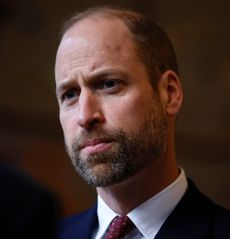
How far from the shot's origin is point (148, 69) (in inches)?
64.4

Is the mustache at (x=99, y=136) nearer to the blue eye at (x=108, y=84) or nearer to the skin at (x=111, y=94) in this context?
the skin at (x=111, y=94)

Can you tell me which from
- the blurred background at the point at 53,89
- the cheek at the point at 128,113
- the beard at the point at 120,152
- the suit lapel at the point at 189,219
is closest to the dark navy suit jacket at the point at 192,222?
the suit lapel at the point at 189,219

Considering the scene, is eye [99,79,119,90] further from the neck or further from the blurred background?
the blurred background

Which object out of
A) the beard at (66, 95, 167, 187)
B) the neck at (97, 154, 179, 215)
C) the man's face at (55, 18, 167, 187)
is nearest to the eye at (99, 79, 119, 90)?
the man's face at (55, 18, 167, 187)

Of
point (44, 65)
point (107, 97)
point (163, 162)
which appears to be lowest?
point (44, 65)

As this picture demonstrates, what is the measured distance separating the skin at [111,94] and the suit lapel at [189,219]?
76 mm

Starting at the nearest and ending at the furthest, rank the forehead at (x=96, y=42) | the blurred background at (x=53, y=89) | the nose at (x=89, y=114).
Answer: the nose at (x=89, y=114), the forehead at (x=96, y=42), the blurred background at (x=53, y=89)

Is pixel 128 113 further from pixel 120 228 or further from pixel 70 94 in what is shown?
pixel 120 228

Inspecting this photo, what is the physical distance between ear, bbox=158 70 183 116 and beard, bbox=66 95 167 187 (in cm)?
6

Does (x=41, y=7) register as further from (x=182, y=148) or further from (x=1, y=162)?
(x=1, y=162)

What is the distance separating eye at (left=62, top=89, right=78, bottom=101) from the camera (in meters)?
1.62

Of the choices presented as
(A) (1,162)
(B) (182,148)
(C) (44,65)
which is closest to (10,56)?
(C) (44,65)

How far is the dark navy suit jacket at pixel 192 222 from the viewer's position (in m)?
1.52

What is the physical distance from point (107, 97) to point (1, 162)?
957 mm
